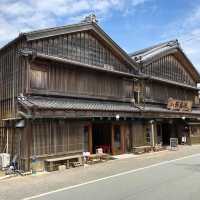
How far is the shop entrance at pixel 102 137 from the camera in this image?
20.7m

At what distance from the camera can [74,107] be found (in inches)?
625

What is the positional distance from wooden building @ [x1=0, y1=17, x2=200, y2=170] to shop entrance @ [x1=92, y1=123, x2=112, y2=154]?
0.23 ft

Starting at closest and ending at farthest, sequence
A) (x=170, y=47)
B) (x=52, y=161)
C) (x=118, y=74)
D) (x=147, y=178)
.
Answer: (x=147, y=178) → (x=52, y=161) → (x=118, y=74) → (x=170, y=47)

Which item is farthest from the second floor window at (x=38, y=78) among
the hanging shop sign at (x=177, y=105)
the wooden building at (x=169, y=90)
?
the hanging shop sign at (x=177, y=105)

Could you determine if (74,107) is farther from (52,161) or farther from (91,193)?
(91,193)

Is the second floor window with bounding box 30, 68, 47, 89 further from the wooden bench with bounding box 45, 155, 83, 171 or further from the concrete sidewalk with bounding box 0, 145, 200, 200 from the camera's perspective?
the concrete sidewalk with bounding box 0, 145, 200, 200

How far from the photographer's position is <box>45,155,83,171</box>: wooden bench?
14539 mm

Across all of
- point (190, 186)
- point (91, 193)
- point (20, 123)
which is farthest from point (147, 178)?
point (20, 123)

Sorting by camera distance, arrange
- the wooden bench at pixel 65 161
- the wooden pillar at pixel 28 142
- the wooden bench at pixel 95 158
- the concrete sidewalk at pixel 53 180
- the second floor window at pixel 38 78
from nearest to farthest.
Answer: the concrete sidewalk at pixel 53 180, the wooden pillar at pixel 28 142, the wooden bench at pixel 65 161, the second floor window at pixel 38 78, the wooden bench at pixel 95 158

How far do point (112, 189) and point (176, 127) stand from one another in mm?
19757

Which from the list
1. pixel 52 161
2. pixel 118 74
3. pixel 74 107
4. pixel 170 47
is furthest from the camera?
pixel 170 47

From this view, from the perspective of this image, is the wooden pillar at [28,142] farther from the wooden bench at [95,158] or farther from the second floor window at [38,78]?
the wooden bench at [95,158]

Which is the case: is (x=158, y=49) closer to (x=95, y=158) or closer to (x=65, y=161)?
(x=95, y=158)

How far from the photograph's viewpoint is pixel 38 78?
16.0 metres
